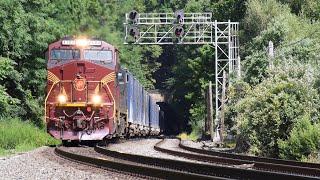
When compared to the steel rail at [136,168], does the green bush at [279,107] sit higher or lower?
higher

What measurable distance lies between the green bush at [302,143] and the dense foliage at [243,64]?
0.09 feet

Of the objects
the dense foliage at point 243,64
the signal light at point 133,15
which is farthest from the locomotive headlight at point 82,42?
the signal light at point 133,15

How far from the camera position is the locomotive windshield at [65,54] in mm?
21859

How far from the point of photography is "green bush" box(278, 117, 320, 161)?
639 inches

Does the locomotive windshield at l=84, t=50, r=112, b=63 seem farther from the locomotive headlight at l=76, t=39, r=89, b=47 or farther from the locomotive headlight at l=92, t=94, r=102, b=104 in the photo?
the locomotive headlight at l=92, t=94, r=102, b=104

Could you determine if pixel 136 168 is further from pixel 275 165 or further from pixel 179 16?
pixel 179 16

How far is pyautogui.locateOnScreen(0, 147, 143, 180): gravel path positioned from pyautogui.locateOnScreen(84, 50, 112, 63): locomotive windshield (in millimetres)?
6190

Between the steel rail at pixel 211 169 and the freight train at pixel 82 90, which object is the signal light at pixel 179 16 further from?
the steel rail at pixel 211 169

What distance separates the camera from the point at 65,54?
2191cm

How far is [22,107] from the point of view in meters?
32.8

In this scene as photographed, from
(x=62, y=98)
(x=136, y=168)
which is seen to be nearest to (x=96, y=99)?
(x=62, y=98)

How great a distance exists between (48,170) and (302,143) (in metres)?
7.39

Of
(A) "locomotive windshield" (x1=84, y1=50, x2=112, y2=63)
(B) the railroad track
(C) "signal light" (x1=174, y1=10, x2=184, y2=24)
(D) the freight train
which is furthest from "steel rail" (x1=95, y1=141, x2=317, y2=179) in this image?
(C) "signal light" (x1=174, y1=10, x2=184, y2=24)

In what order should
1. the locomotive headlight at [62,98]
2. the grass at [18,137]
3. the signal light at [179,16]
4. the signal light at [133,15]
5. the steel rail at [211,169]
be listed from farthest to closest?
1. the signal light at [133,15]
2. the signal light at [179,16]
3. the grass at [18,137]
4. the locomotive headlight at [62,98]
5. the steel rail at [211,169]
